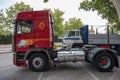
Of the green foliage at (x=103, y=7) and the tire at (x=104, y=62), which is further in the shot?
the green foliage at (x=103, y=7)

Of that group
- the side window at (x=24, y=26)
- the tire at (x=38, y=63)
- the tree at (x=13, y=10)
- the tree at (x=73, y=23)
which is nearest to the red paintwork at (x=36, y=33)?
the side window at (x=24, y=26)

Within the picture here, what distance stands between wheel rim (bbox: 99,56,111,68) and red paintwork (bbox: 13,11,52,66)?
113 inches

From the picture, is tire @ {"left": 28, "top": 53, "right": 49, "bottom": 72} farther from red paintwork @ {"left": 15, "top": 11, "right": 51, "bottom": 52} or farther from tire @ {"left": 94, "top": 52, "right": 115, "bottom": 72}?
tire @ {"left": 94, "top": 52, "right": 115, "bottom": 72}

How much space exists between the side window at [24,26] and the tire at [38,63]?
4.67ft

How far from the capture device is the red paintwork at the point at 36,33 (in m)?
14.1

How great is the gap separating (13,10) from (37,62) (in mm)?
60350

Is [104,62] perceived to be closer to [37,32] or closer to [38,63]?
[38,63]

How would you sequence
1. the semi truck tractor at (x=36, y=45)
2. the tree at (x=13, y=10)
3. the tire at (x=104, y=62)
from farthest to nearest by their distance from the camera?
the tree at (x=13, y=10)
the semi truck tractor at (x=36, y=45)
the tire at (x=104, y=62)

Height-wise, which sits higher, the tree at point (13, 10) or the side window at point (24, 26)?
the tree at point (13, 10)

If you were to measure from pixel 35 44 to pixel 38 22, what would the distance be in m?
1.19

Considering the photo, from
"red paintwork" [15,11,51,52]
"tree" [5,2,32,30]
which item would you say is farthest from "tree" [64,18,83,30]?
"red paintwork" [15,11,51,52]

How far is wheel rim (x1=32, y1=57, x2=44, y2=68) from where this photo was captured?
13.9 metres

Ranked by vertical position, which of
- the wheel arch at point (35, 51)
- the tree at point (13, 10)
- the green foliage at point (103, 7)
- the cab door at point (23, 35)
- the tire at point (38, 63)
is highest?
the tree at point (13, 10)

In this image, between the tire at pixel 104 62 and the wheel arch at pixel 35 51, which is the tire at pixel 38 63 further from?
the tire at pixel 104 62
